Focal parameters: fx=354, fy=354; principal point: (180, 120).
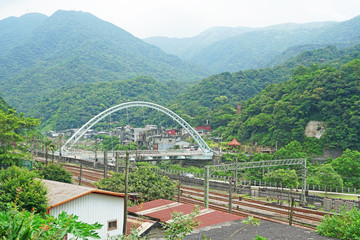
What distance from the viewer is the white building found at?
1390cm

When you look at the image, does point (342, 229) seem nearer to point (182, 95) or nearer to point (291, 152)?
point (291, 152)

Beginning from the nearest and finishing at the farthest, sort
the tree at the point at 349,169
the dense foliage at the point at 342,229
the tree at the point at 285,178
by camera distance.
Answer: the dense foliage at the point at 342,229
the tree at the point at 285,178
the tree at the point at 349,169

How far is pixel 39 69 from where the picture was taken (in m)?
178

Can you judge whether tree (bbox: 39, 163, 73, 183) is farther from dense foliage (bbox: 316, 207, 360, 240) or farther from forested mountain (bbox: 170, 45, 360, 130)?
forested mountain (bbox: 170, 45, 360, 130)

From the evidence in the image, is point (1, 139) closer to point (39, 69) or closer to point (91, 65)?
point (39, 69)

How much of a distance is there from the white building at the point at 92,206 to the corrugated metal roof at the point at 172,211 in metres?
2.32

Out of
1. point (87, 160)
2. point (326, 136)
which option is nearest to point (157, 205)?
point (87, 160)

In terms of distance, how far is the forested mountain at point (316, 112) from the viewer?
181 ft

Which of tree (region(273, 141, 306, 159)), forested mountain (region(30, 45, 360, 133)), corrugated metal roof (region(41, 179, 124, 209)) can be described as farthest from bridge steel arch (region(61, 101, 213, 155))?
corrugated metal roof (region(41, 179, 124, 209))

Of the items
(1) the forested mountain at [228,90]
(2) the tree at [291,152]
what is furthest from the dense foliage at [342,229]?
(1) the forested mountain at [228,90]

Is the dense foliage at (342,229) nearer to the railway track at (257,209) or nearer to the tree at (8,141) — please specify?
the railway track at (257,209)

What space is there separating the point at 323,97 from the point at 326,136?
8.33m

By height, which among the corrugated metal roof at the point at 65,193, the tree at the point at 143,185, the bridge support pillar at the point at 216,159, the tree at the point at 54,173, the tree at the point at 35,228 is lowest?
the bridge support pillar at the point at 216,159

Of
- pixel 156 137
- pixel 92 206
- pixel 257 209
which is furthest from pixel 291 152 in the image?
pixel 92 206
